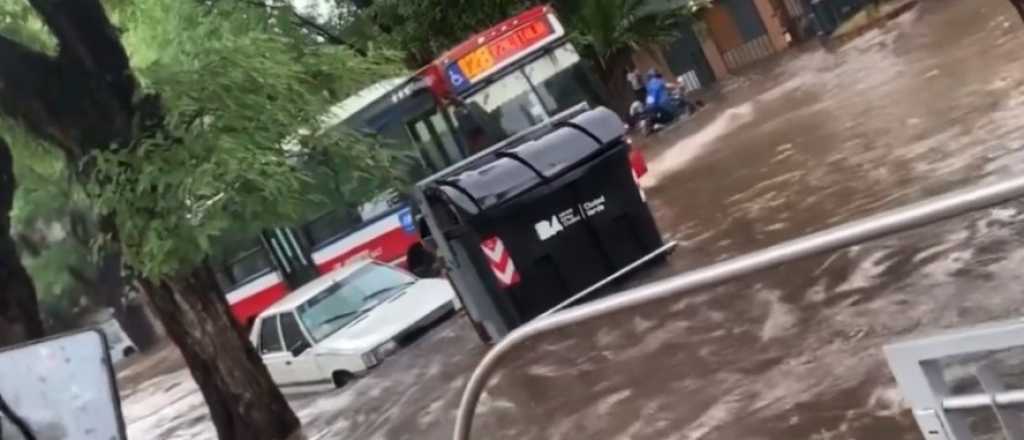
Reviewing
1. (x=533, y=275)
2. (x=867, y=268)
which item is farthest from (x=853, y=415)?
(x=533, y=275)

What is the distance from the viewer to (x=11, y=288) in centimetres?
1180

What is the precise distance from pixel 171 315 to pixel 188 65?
2270 millimetres

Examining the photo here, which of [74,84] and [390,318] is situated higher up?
[74,84]

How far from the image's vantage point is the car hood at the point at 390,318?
1435cm

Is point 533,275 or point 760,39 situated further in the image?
point 760,39

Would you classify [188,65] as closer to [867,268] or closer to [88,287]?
[867,268]

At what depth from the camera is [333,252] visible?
21.3 m

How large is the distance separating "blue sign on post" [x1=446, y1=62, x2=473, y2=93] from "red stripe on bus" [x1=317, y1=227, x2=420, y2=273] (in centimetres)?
462

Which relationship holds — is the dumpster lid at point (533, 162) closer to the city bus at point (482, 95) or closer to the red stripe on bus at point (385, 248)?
the city bus at point (482, 95)

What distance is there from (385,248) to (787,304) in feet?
37.4

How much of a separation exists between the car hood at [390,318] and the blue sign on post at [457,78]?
7.54 ft

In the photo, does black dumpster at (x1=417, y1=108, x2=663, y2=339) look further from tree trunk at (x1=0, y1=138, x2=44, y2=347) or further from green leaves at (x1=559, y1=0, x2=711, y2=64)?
green leaves at (x1=559, y1=0, x2=711, y2=64)

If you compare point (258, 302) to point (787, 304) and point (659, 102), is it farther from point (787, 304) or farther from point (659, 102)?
point (787, 304)

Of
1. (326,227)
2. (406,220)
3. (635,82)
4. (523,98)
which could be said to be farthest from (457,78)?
(635,82)
